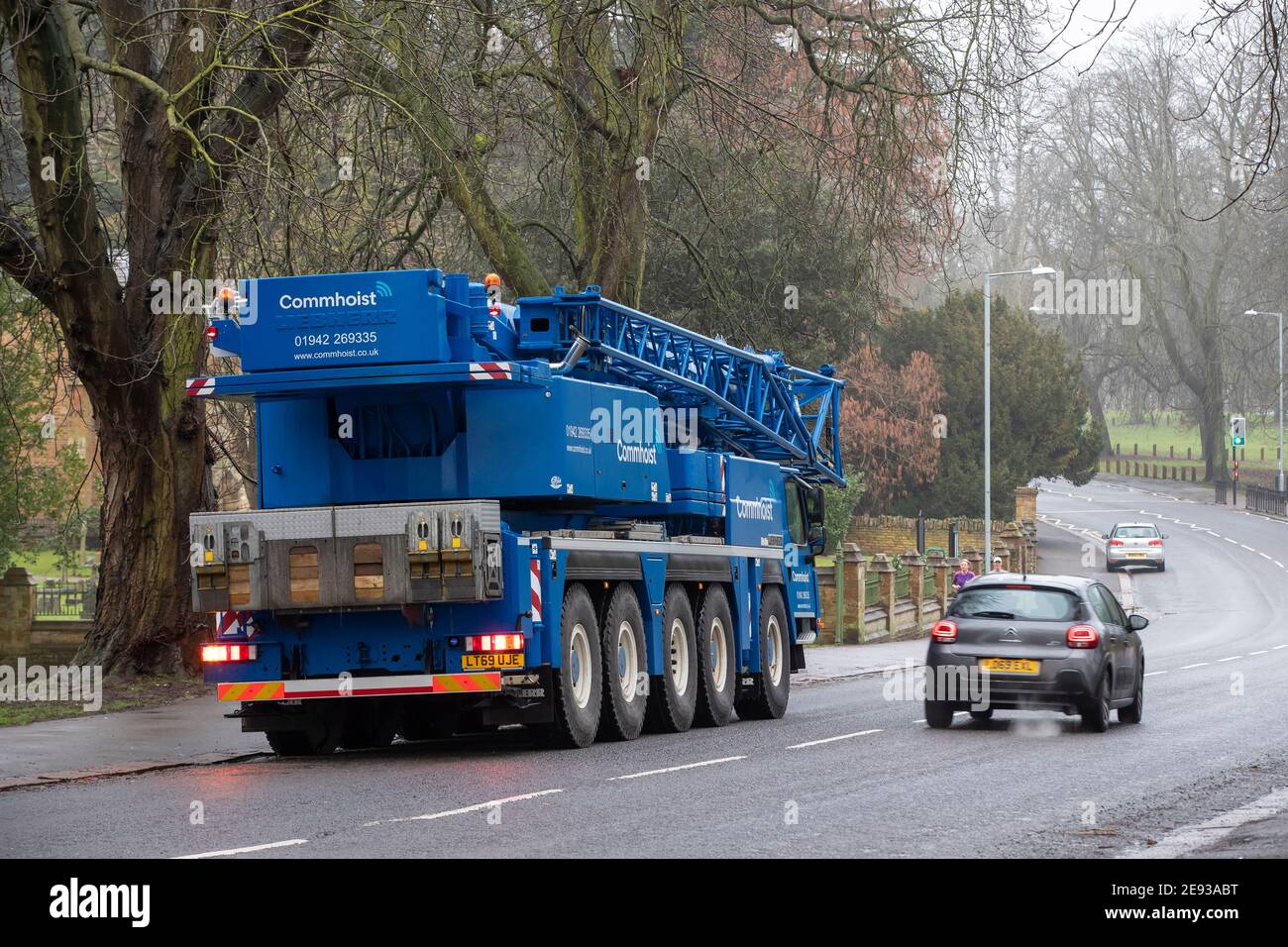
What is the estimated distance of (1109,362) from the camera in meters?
104

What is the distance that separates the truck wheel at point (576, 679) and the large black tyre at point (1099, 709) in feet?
16.4

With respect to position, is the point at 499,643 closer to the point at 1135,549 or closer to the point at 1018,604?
the point at 1018,604

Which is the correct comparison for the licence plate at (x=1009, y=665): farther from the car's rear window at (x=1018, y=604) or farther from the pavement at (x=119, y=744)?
the pavement at (x=119, y=744)

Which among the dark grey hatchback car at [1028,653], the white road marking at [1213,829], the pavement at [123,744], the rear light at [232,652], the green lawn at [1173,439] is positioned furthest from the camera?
the green lawn at [1173,439]

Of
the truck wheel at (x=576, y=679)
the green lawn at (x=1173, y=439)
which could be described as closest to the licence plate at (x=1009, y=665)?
the truck wheel at (x=576, y=679)

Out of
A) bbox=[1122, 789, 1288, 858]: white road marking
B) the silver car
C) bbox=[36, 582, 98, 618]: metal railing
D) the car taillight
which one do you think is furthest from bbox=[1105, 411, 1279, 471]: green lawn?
bbox=[1122, 789, 1288, 858]: white road marking

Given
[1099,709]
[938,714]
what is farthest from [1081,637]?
[938,714]

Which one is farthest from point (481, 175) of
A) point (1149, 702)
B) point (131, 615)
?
point (1149, 702)

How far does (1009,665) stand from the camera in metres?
18.7

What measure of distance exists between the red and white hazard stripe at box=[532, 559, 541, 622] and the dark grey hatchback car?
5.14m

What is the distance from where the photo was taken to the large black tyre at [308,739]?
1695 cm
